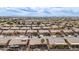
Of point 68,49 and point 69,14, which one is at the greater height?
point 69,14

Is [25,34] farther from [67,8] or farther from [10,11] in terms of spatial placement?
[67,8]
